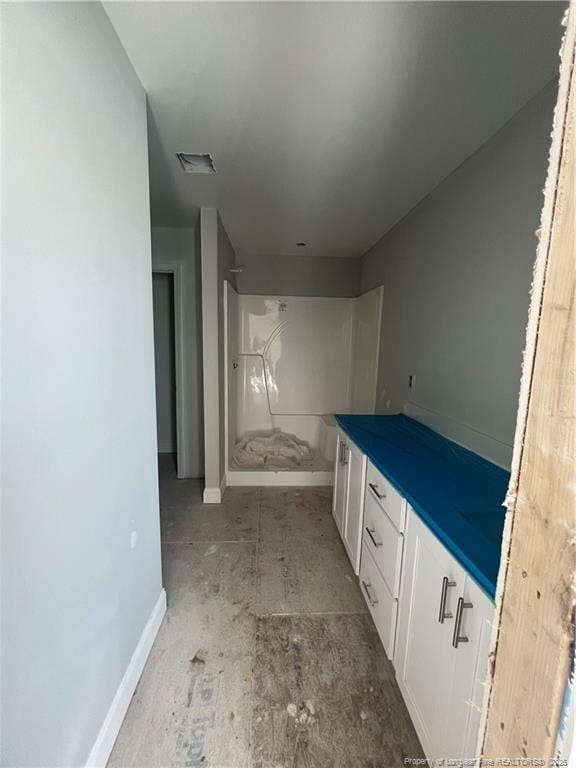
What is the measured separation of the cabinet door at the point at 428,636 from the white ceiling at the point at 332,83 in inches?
63.4

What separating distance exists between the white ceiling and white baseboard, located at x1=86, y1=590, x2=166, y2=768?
2276 mm

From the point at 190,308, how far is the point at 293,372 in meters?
1.48

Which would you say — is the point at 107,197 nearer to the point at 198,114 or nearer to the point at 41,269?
the point at 41,269

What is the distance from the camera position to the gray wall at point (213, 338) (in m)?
2.51

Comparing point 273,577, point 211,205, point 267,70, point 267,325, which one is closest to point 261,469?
point 273,577

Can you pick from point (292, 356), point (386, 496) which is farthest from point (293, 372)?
point (386, 496)

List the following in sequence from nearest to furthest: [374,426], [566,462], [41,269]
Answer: [566,462] < [41,269] < [374,426]

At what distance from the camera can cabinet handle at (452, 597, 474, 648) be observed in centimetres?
87

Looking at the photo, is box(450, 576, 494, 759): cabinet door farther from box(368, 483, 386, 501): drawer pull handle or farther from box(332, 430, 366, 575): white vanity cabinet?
box(332, 430, 366, 575): white vanity cabinet

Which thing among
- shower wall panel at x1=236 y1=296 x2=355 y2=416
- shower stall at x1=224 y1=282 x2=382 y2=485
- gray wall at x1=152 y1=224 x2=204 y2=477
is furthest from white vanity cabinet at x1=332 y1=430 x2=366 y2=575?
shower wall panel at x1=236 y1=296 x2=355 y2=416

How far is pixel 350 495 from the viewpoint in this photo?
2.00m

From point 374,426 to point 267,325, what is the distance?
7.14 feet

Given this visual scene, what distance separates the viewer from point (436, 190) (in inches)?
79.0

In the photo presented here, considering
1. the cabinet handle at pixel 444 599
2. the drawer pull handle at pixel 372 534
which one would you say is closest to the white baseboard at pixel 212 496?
the drawer pull handle at pixel 372 534
